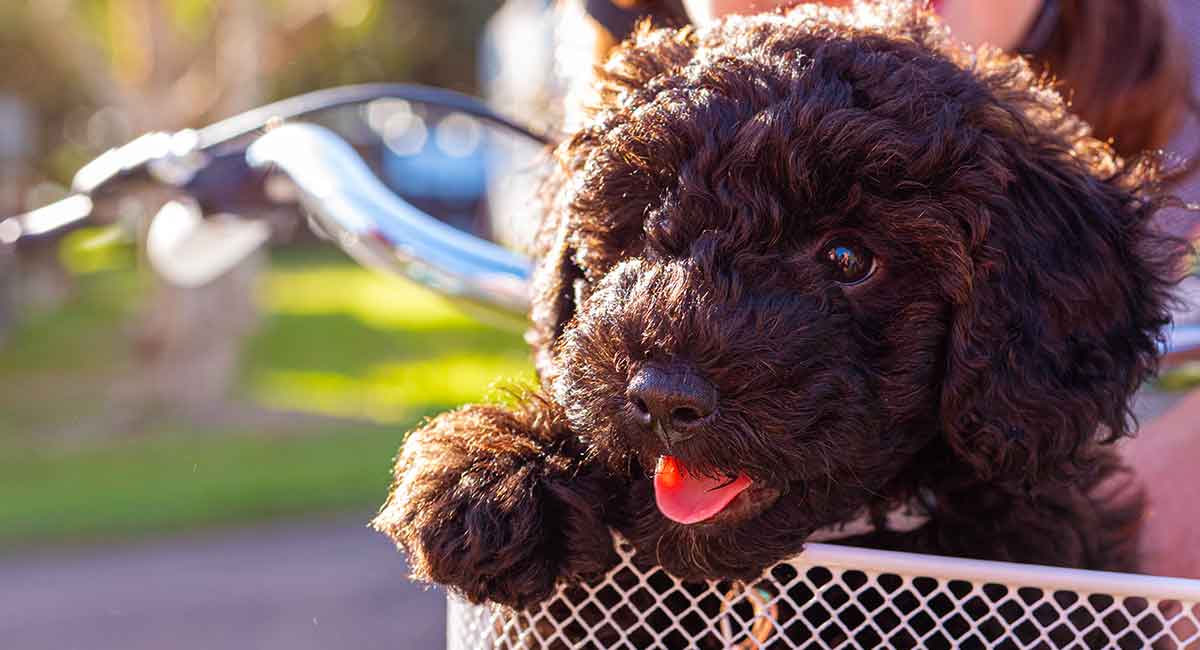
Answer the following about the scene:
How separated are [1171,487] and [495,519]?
2.06 meters

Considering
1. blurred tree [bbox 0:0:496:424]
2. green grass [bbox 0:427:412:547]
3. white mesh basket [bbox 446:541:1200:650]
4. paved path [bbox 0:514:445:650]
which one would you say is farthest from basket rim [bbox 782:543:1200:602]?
blurred tree [bbox 0:0:496:424]

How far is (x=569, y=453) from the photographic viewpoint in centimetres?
193

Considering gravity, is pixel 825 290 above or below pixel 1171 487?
above

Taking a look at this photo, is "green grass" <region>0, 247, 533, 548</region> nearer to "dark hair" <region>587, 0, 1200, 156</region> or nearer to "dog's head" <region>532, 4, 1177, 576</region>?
"dog's head" <region>532, 4, 1177, 576</region>

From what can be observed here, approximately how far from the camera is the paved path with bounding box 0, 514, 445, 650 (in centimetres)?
736

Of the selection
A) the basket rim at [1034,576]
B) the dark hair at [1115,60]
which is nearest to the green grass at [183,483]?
the dark hair at [1115,60]

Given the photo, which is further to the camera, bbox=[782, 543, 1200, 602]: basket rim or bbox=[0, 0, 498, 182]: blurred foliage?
bbox=[0, 0, 498, 182]: blurred foliage

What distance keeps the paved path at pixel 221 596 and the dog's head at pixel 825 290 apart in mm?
5616

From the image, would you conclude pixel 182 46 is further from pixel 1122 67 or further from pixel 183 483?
pixel 1122 67

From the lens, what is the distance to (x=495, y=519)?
5.79 ft

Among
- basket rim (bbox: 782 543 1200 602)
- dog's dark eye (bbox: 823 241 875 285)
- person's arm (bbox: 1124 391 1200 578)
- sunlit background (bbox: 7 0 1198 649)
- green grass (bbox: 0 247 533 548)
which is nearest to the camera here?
basket rim (bbox: 782 543 1200 602)

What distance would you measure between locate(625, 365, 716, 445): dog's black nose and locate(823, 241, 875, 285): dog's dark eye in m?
0.32

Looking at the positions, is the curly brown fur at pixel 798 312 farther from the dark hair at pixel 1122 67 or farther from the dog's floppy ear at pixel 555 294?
the dark hair at pixel 1122 67

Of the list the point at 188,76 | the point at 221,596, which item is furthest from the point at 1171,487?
the point at 188,76
